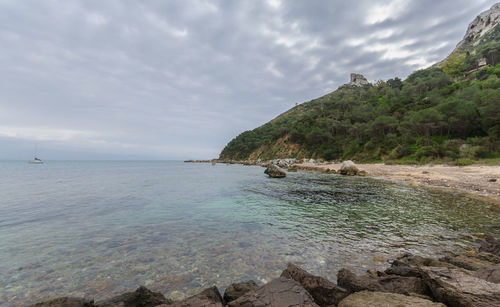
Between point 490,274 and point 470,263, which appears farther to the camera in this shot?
point 470,263

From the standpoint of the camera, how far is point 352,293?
3912 millimetres

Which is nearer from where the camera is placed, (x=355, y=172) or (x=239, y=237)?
(x=239, y=237)

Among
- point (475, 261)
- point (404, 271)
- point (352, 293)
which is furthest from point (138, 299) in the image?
point (475, 261)

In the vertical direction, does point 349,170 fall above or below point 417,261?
above

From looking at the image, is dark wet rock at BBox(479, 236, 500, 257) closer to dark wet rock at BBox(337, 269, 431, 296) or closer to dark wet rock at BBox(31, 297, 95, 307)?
dark wet rock at BBox(337, 269, 431, 296)

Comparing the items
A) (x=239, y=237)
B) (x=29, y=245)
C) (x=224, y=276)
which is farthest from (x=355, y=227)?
(x=29, y=245)

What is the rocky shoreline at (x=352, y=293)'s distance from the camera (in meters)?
3.26

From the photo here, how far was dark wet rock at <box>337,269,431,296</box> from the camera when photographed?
4.01 meters

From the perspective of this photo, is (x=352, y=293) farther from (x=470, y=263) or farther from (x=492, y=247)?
(x=492, y=247)

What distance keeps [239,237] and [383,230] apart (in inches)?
258

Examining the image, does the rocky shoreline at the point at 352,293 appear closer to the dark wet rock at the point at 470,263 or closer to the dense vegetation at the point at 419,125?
the dark wet rock at the point at 470,263

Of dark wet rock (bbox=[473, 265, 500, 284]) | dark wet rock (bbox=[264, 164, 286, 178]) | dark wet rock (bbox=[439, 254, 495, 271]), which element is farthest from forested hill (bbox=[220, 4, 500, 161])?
dark wet rock (bbox=[473, 265, 500, 284])

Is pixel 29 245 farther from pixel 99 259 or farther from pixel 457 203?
pixel 457 203

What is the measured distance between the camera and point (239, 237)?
8.38 m
